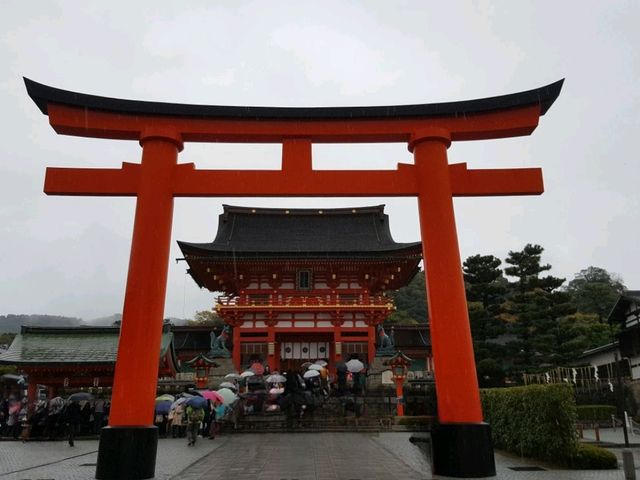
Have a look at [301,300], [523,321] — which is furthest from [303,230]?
[523,321]

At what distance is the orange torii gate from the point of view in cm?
825

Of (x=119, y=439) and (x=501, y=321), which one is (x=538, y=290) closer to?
(x=501, y=321)

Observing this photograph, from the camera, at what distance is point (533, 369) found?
2433 centimetres

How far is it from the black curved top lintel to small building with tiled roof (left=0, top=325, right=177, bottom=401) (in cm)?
1169

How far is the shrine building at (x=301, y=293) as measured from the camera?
2706 cm

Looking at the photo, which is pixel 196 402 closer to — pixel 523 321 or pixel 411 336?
pixel 523 321

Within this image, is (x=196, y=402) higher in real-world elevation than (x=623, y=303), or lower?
lower

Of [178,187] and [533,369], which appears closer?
[178,187]

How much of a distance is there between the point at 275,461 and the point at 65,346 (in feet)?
40.9

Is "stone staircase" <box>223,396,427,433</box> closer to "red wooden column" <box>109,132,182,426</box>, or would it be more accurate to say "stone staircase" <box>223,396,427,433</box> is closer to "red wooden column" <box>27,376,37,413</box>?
"red wooden column" <box>27,376,37,413</box>

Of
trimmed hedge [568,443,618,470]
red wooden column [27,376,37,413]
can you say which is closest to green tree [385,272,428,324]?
red wooden column [27,376,37,413]

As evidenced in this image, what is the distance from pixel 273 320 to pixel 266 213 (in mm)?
9118

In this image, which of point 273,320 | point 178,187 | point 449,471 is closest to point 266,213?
point 273,320

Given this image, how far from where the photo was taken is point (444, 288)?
28.2 feet
